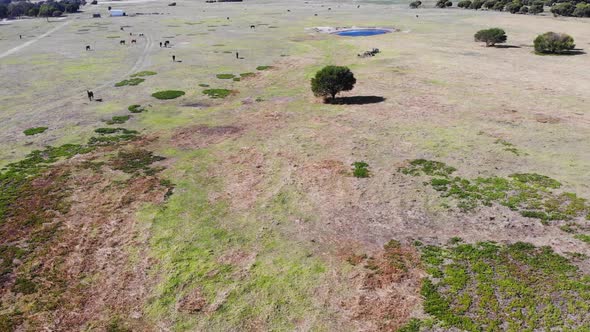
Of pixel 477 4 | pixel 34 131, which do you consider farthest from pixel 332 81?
pixel 477 4

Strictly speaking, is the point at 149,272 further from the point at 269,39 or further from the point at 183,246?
the point at 269,39

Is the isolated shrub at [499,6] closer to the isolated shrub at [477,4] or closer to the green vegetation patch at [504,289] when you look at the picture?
the isolated shrub at [477,4]

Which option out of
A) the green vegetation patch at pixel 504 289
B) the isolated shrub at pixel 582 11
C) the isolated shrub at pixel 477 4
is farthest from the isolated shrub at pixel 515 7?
the green vegetation patch at pixel 504 289

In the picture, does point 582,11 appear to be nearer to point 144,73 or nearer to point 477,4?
point 477,4

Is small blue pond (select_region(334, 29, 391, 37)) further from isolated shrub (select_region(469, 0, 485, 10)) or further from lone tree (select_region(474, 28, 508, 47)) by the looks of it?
isolated shrub (select_region(469, 0, 485, 10))

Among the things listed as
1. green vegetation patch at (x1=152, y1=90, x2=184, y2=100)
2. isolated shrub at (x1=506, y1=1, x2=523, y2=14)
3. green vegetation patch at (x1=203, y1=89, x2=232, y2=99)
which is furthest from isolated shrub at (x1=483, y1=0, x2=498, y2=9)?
green vegetation patch at (x1=152, y1=90, x2=184, y2=100)
